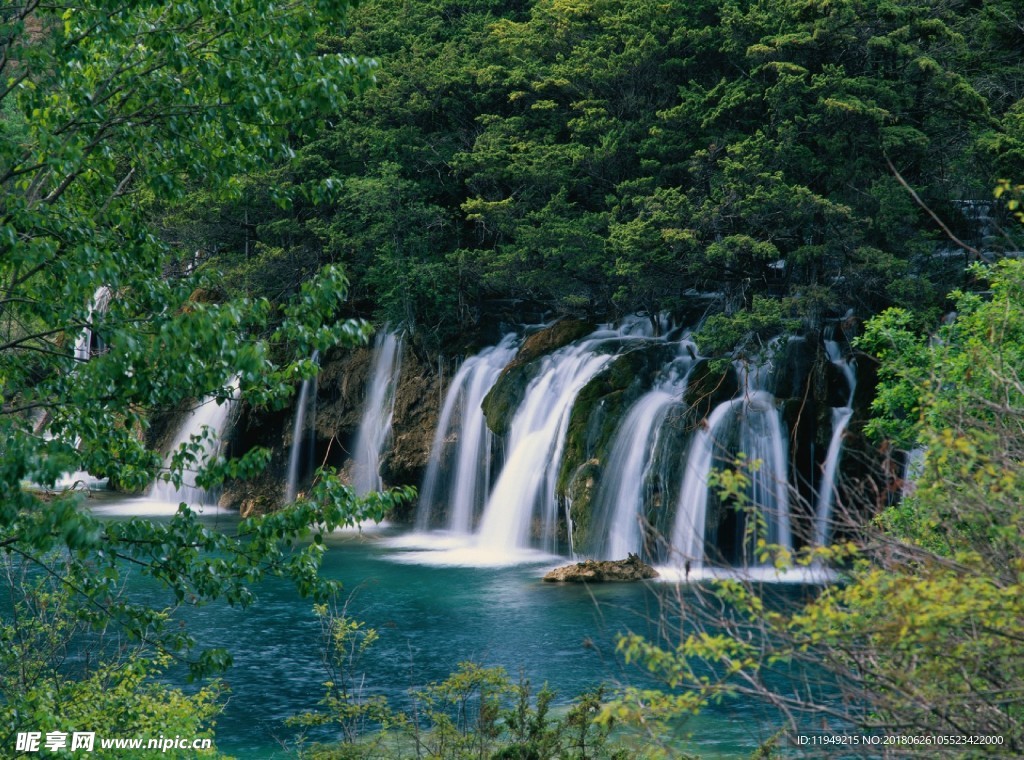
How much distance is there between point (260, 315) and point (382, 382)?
2094cm

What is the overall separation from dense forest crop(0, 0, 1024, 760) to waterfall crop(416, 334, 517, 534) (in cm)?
214

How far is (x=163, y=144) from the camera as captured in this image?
8.44 meters

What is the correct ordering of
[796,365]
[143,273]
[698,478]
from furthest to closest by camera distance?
1. [796,365]
2. [698,478]
3. [143,273]

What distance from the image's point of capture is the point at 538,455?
23375mm

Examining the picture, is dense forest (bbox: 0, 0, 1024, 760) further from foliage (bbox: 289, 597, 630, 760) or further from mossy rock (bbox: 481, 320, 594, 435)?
mossy rock (bbox: 481, 320, 594, 435)

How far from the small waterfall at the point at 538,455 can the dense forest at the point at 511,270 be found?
2.54m

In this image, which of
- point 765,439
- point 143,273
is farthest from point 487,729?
point 765,439

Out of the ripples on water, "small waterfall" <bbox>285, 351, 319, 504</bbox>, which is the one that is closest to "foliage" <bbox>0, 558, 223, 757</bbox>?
the ripples on water

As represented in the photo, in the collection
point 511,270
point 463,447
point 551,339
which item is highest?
point 511,270

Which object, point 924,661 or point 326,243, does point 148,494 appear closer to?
point 326,243

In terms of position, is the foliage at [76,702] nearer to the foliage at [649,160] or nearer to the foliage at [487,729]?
the foliage at [487,729]

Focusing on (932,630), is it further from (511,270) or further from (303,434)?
(303,434)

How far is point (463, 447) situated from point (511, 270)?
15.2 ft

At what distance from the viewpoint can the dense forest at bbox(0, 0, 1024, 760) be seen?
5527mm
